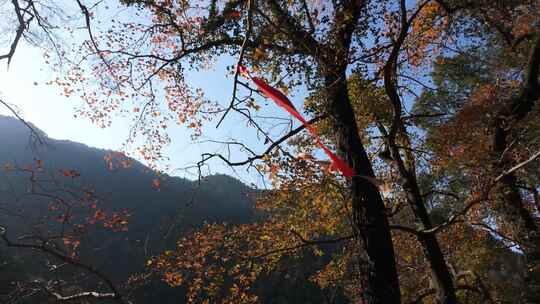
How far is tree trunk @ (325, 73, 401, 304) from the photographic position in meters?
3.83

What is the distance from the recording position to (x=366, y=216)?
418 centimetres

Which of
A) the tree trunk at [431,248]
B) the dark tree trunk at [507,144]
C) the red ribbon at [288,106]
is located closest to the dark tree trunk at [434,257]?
the tree trunk at [431,248]

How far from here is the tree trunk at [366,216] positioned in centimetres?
383

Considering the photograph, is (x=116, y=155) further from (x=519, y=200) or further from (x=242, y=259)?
(x=519, y=200)

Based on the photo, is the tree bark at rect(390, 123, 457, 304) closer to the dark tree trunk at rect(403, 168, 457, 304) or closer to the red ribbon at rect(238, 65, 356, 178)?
the dark tree trunk at rect(403, 168, 457, 304)

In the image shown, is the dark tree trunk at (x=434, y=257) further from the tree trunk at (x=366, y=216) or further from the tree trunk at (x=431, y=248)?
the tree trunk at (x=366, y=216)

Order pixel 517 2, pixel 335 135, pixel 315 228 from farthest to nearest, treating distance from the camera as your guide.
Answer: pixel 517 2 → pixel 315 228 → pixel 335 135

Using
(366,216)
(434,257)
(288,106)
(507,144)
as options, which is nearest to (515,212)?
(507,144)

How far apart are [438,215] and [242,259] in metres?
14.8

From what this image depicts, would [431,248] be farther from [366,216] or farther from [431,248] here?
[366,216]

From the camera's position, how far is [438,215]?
17.3m

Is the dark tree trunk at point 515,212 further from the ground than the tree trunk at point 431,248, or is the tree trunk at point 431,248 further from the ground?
the dark tree trunk at point 515,212

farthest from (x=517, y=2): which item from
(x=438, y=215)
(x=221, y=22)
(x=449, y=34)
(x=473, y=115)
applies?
(x=438, y=215)

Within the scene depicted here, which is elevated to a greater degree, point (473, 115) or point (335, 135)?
point (473, 115)
